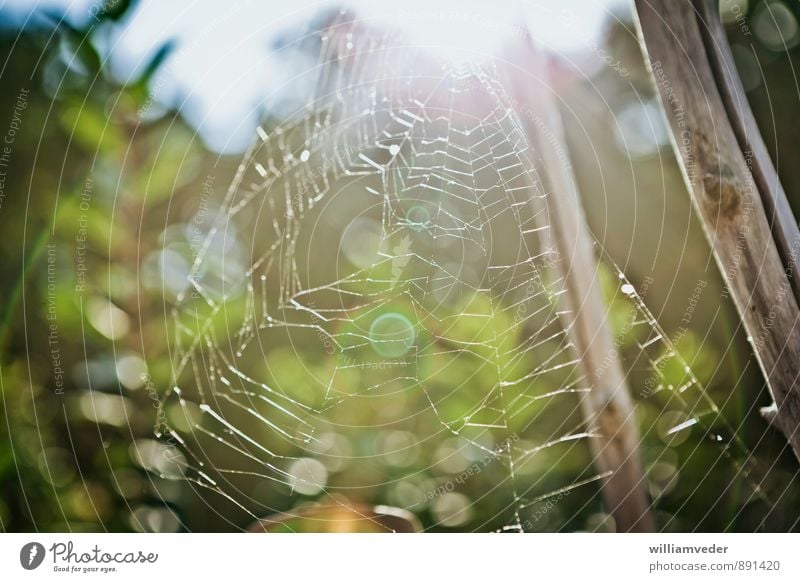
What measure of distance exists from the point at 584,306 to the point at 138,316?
464mm

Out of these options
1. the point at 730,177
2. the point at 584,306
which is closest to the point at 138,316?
the point at 584,306

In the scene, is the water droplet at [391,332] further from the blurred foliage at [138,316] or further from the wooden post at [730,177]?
the wooden post at [730,177]

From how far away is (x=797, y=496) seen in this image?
2.16 feet

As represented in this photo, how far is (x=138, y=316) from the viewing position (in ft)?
2.06

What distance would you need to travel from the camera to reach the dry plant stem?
0.62 meters

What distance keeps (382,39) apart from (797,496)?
0.66m
